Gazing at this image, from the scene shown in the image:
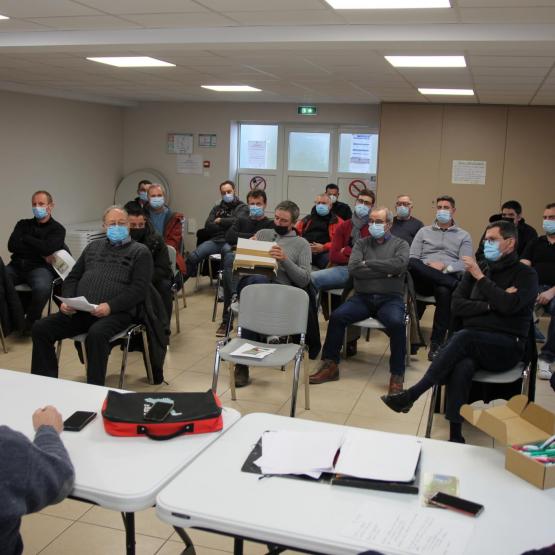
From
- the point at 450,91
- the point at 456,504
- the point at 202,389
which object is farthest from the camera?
the point at 450,91

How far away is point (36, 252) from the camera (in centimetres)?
586

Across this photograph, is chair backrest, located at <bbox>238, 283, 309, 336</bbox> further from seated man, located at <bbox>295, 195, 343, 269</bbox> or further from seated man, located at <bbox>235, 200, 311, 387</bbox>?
seated man, located at <bbox>295, 195, 343, 269</bbox>

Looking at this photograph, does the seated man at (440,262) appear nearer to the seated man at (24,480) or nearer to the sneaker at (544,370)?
the sneaker at (544,370)

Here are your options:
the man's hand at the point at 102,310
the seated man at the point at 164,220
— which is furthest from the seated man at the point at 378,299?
the seated man at the point at 164,220

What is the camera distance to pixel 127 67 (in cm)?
625

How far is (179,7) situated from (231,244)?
3.17 m

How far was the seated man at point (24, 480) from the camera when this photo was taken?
5.31ft

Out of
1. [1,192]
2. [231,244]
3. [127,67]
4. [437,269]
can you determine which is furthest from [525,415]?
[1,192]

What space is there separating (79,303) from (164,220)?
2.83m

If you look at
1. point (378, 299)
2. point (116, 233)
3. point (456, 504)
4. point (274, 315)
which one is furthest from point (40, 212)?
point (456, 504)

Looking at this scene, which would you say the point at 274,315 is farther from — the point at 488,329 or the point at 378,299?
the point at 488,329

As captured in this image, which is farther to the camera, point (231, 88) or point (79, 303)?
point (231, 88)

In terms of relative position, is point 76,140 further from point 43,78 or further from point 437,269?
point 437,269

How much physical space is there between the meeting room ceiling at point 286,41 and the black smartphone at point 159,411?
244 centimetres
